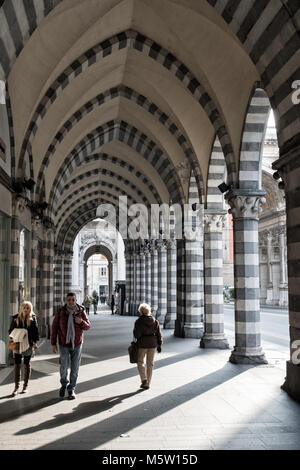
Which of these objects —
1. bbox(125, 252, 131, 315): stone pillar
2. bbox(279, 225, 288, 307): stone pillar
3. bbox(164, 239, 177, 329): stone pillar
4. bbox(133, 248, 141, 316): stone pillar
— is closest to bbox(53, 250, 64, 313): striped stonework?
bbox(125, 252, 131, 315): stone pillar

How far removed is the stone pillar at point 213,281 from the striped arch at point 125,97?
84.6 inches

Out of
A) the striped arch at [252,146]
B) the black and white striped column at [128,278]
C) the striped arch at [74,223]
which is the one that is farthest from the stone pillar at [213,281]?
the black and white striped column at [128,278]

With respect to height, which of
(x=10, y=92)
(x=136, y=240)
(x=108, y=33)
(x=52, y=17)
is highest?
(x=108, y=33)

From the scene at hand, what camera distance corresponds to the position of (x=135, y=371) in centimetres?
832

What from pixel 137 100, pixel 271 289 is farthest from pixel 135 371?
pixel 271 289

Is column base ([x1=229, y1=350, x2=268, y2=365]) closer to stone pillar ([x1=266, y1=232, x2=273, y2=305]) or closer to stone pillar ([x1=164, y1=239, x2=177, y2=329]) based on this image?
stone pillar ([x1=164, y1=239, x2=177, y2=329])

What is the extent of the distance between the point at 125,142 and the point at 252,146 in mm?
8811

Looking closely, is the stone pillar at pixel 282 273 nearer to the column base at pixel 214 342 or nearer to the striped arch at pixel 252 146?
the column base at pixel 214 342

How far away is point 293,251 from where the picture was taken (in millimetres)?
6340

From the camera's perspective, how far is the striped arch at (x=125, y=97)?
43.3 feet

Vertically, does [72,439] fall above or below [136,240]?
below
